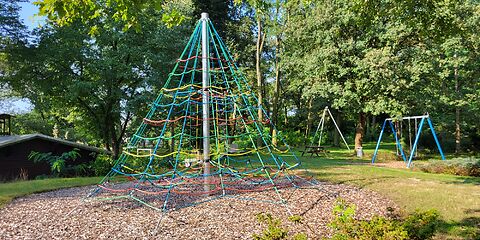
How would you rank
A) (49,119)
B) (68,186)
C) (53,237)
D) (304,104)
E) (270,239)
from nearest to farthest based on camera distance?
(270,239) → (53,237) → (68,186) → (49,119) → (304,104)

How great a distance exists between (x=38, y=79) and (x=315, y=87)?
14.4m

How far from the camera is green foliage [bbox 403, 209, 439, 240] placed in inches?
162

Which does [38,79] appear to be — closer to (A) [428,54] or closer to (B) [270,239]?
(B) [270,239]

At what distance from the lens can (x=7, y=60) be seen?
17016 millimetres

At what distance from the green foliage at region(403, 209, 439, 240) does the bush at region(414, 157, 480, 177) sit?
9.62m

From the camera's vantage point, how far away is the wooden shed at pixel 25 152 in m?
14.1

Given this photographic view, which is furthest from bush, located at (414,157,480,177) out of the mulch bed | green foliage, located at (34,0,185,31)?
green foliage, located at (34,0,185,31)

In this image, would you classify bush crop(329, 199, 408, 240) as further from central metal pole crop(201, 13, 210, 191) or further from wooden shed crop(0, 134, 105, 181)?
wooden shed crop(0, 134, 105, 181)

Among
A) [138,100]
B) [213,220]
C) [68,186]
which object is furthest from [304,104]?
[213,220]

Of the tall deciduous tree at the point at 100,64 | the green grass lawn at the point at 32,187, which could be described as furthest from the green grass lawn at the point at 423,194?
the tall deciduous tree at the point at 100,64

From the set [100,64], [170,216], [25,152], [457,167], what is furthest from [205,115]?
[100,64]

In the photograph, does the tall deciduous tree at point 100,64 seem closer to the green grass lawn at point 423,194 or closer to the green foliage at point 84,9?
the green grass lawn at point 423,194

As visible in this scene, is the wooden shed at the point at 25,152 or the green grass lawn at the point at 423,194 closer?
the green grass lawn at the point at 423,194

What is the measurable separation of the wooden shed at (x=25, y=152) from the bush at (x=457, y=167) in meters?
14.0
